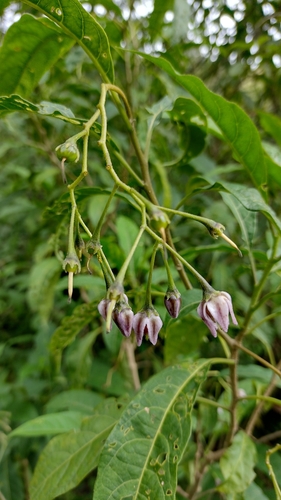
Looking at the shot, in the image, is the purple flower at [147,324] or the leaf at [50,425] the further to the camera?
the leaf at [50,425]

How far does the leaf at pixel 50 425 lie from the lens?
1.20 meters

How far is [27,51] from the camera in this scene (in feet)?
3.33

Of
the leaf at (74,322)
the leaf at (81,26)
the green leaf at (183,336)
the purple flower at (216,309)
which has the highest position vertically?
the leaf at (81,26)

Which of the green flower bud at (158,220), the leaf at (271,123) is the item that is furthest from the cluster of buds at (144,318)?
the leaf at (271,123)

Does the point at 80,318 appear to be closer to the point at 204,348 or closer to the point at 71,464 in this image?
the point at 71,464

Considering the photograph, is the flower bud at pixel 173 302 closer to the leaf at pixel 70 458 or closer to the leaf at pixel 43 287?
the leaf at pixel 70 458

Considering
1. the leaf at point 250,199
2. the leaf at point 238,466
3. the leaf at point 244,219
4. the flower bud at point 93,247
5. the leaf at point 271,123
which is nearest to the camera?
the flower bud at point 93,247

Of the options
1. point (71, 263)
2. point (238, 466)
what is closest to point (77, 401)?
point (238, 466)

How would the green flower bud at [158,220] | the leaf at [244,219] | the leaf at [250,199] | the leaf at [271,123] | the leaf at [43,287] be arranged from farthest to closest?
the leaf at [43,287] → the leaf at [271,123] → the leaf at [244,219] → the leaf at [250,199] → the green flower bud at [158,220]

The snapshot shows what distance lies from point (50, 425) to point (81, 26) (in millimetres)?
1065

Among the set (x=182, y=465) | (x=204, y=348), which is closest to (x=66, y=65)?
(x=204, y=348)

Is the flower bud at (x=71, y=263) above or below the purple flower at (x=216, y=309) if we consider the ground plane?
above

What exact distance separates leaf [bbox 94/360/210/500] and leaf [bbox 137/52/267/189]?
0.56 m

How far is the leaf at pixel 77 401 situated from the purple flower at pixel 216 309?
3.19 ft
